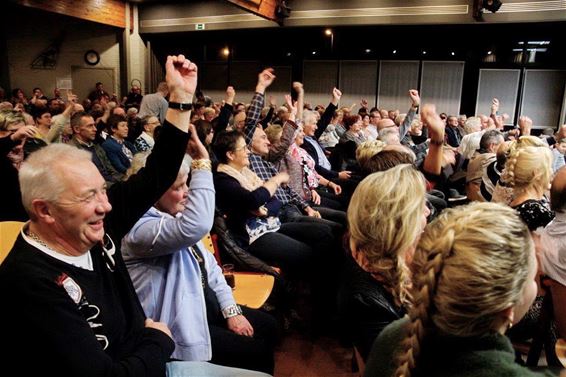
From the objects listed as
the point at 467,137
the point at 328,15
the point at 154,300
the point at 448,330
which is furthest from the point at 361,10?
the point at 448,330

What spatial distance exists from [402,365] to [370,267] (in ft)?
1.67

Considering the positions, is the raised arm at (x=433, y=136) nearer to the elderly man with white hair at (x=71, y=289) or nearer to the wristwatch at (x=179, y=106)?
the wristwatch at (x=179, y=106)

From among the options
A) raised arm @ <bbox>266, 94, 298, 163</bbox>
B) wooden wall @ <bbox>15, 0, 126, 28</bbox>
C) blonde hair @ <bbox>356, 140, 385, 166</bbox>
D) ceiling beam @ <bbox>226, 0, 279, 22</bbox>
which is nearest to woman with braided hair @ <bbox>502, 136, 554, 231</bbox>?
blonde hair @ <bbox>356, 140, 385, 166</bbox>

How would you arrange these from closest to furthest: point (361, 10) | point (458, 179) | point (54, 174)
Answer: point (54, 174) < point (458, 179) < point (361, 10)

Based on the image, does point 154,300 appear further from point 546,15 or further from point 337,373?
point 546,15

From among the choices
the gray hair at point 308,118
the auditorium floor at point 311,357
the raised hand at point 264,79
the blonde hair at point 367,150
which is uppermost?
the raised hand at point 264,79

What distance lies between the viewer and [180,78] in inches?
63.9

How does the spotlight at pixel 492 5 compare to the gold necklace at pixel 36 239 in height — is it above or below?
above

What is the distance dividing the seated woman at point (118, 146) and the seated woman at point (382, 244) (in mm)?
3831

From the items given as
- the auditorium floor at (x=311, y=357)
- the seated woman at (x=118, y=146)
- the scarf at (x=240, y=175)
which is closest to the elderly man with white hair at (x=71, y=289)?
the auditorium floor at (x=311, y=357)

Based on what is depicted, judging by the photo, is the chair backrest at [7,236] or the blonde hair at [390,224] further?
the chair backrest at [7,236]

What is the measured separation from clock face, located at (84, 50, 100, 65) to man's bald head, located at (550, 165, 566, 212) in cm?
1205

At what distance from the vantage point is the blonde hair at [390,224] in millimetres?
1204

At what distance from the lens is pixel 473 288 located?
709 millimetres
